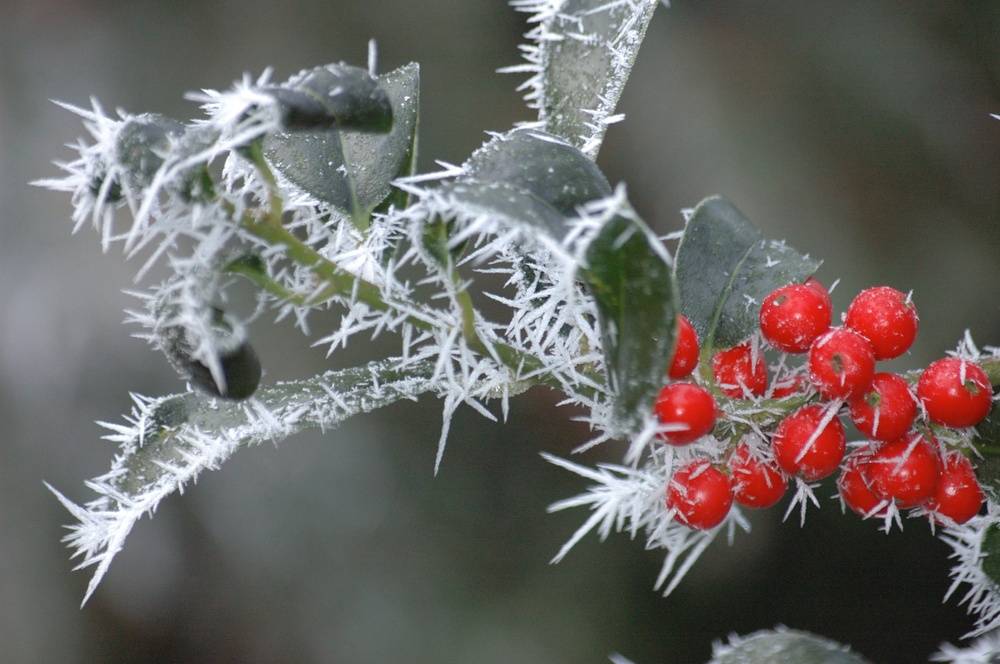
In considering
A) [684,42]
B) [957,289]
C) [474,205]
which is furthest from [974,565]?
[684,42]

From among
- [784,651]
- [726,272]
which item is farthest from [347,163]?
[784,651]

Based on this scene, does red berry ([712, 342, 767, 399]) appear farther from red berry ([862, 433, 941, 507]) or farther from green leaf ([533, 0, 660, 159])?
green leaf ([533, 0, 660, 159])

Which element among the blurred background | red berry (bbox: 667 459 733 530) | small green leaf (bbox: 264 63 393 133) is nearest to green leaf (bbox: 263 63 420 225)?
small green leaf (bbox: 264 63 393 133)

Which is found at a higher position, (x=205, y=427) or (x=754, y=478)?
(x=754, y=478)

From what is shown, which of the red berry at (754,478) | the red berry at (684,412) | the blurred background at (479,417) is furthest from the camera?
the blurred background at (479,417)

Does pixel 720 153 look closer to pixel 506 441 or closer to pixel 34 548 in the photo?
pixel 506 441

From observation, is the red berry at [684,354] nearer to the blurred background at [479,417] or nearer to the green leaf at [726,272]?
the green leaf at [726,272]

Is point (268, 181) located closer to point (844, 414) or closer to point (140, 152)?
point (140, 152)

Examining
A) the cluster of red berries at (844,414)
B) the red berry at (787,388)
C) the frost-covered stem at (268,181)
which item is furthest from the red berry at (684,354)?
the frost-covered stem at (268,181)
